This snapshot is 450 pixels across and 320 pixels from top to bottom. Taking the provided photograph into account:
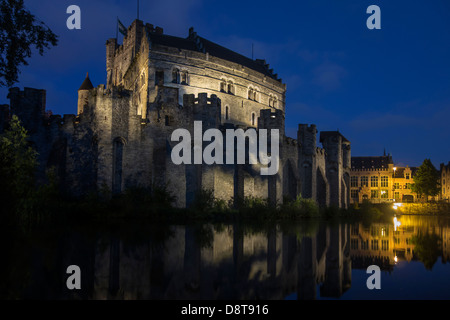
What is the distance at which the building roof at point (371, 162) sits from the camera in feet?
263

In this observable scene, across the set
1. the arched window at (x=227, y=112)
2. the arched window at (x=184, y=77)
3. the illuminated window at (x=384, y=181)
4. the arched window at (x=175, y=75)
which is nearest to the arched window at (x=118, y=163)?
the arched window at (x=175, y=75)

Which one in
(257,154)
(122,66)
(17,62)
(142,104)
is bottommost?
(257,154)

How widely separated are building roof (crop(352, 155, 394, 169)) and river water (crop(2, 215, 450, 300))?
72.8 metres

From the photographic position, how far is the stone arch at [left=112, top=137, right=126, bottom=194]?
23.4 metres

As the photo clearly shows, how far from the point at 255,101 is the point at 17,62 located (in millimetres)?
31401

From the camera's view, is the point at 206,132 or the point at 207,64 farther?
the point at 207,64

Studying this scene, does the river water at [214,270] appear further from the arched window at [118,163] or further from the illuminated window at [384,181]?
the illuminated window at [384,181]

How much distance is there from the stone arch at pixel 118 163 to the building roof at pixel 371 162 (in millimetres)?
65073

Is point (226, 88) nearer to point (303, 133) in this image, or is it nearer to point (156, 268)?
point (303, 133)

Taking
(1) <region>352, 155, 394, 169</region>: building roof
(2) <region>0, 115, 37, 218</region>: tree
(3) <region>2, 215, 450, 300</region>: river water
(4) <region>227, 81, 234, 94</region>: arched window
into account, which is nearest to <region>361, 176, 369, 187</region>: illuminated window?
(1) <region>352, 155, 394, 169</region>: building roof

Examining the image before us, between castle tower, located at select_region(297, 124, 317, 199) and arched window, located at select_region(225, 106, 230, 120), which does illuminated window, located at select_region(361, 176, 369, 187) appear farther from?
arched window, located at select_region(225, 106, 230, 120)
